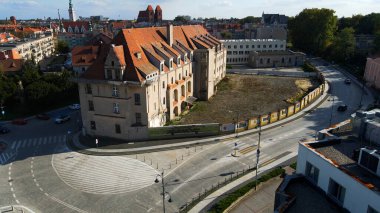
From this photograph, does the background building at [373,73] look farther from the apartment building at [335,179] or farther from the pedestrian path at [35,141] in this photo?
the pedestrian path at [35,141]

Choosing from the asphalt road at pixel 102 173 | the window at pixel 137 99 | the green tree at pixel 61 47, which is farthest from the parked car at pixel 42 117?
the green tree at pixel 61 47

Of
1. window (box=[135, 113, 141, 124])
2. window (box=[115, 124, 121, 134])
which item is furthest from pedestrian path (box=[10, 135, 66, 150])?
window (box=[135, 113, 141, 124])

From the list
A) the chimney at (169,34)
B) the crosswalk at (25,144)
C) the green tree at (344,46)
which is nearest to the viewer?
the crosswalk at (25,144)

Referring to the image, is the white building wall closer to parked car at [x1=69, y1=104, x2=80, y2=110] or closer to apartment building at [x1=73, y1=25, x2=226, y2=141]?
apartment building at [x1=73, y1=25, x2=226, y2=141]

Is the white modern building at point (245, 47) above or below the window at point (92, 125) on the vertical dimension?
above

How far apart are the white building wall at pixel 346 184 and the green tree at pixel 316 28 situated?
11311 centimetres

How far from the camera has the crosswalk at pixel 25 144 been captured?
44156 mm

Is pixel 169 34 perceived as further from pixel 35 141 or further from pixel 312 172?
pixel 312 172

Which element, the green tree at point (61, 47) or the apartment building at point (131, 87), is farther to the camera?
the green tree at point (61, 47)

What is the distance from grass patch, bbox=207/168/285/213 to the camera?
30.4 meters

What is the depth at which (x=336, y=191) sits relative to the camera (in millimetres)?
20438

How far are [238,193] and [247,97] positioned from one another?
41031 millimetres

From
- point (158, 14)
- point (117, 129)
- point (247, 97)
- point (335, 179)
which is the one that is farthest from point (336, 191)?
point (158, 14)

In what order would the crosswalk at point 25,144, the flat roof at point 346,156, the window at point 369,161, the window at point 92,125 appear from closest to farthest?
the flat roof at point 346,156 < the window at point 369,161 < the crosswalk at point 25,144 < the window at point 92,125
